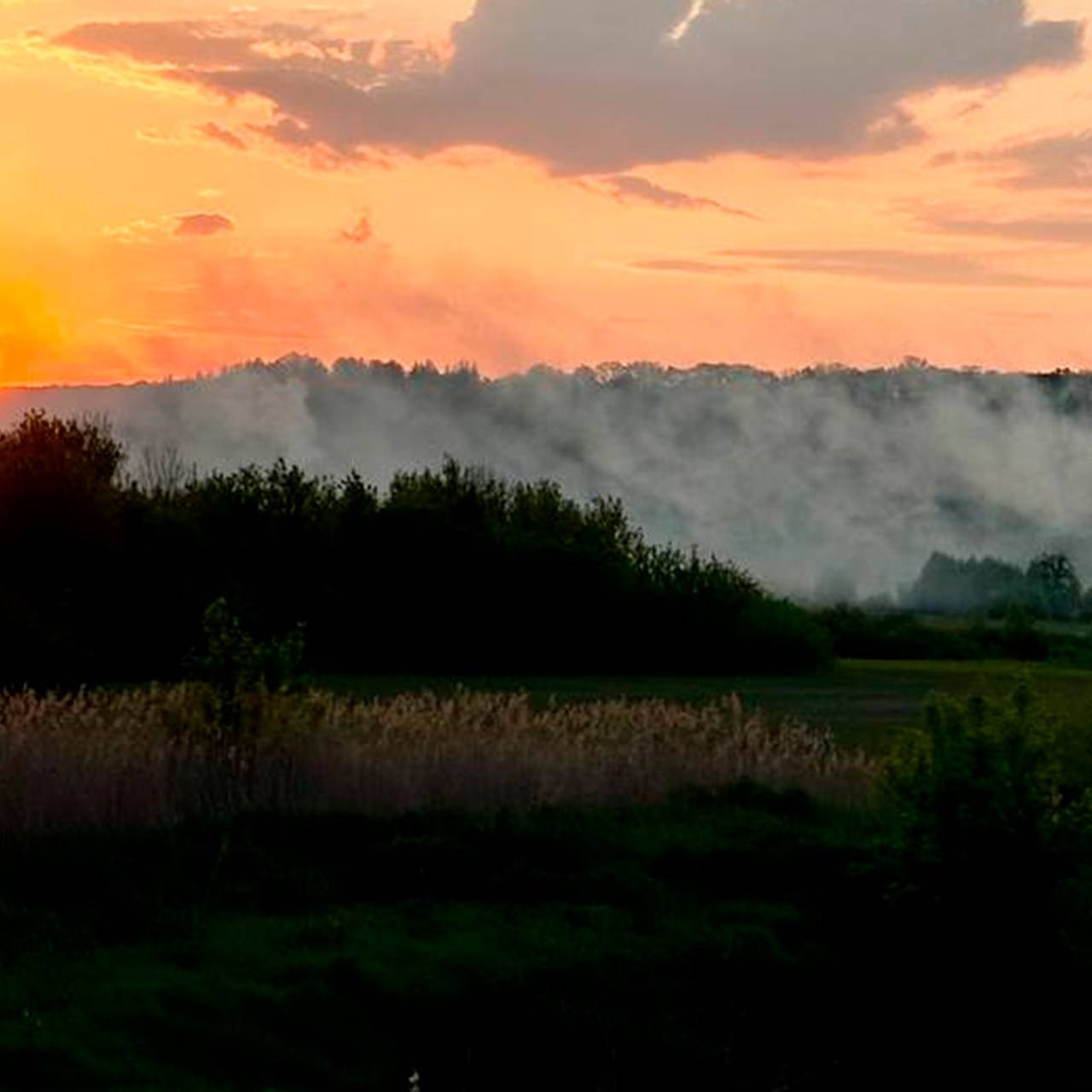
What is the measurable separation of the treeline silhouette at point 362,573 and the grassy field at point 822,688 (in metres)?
3.29

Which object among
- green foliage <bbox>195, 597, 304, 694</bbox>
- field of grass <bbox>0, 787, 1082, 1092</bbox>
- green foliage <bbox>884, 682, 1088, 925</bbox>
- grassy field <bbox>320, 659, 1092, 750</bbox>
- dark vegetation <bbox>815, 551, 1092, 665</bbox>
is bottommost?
field of grass <bbox>0, 787, 1082, 1092</bbox>

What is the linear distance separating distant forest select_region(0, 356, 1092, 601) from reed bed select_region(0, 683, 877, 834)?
105 m

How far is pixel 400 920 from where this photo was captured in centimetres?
1888

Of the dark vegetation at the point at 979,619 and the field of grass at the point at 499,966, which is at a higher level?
the dark vegetation at the point at 979,619

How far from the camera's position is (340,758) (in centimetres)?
2238

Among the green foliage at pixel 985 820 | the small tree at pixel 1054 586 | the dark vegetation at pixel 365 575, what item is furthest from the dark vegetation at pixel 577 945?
the small tree at pixel 1054 586

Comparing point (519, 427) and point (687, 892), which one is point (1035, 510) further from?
point (687, 892)

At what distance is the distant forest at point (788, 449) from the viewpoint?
145500mm

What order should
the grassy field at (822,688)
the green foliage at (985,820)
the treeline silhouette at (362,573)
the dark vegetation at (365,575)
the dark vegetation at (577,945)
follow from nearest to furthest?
the dark vegetation at (577,945), the green foliage at (985,820), the grassy field at (822,688), the dark vegetation at (365,575), the treeline silhouette at (362,573)

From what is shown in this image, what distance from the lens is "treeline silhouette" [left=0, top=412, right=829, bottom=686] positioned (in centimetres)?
5438

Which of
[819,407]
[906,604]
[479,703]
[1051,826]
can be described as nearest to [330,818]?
[479,703]

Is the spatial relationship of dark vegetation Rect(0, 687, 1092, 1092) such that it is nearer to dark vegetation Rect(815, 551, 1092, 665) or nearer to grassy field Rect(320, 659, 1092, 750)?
grassy field Rect(320, 659, 1092, 750)

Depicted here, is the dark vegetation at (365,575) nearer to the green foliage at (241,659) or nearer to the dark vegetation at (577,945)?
the green foliage at (241,659)

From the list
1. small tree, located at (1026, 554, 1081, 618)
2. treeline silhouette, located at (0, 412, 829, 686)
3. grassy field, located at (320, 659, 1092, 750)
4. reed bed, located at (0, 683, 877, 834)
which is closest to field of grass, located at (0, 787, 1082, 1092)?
reed bed, located at (0, 683, 877, 834)
